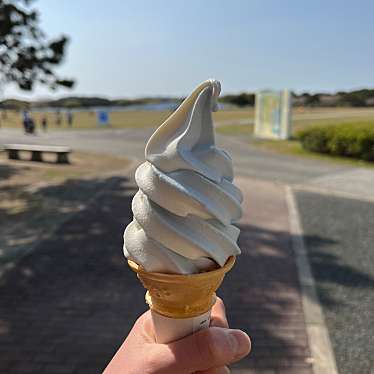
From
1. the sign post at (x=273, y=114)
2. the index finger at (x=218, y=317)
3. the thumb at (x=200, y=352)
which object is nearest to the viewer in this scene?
the thumb at (x=200, y=352)

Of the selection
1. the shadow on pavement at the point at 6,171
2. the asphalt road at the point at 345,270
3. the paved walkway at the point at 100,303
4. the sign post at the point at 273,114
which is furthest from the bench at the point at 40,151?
the sign post at the point at 273,114

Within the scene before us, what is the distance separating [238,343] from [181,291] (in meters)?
0.31

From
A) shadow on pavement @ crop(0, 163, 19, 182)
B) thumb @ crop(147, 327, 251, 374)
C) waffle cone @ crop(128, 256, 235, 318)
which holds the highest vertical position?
waffle cone @ crop(128, 256, 235, 318)

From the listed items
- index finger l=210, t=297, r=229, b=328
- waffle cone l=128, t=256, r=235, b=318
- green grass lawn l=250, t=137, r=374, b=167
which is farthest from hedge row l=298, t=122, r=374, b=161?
waffle cone l=128, t=256, r=235, b=318

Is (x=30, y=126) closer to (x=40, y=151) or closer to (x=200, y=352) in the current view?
(x=40, y=151)

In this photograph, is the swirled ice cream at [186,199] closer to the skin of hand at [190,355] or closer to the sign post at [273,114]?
the skin of hand at [190,355]

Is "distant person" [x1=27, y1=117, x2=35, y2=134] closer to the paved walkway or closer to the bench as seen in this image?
the bench

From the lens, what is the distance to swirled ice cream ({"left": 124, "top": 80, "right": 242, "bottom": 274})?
1.66m

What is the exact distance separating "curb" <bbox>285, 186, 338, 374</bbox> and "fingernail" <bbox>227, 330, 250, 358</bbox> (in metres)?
2.32

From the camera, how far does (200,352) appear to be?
5.16 feet

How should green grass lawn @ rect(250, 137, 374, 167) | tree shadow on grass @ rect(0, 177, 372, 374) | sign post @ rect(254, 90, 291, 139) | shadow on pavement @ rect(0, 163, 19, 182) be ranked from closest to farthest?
tree shadow on grass @ rect(0, 177, 372, 374) < shadow on pavement @ rect(0, 163, 19, 182) < green grass lawn @ rect(250, 137, 374, 167) < sign post @ rect(254, 90, 291, 139)

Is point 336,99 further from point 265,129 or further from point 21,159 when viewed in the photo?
point 265,129

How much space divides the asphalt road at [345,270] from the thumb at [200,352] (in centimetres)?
249

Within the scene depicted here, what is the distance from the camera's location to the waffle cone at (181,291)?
1.60m
